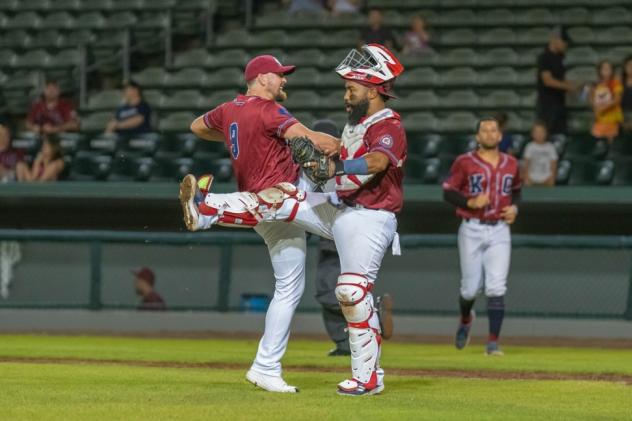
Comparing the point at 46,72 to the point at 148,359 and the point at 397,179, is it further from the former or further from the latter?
the point at 397,179

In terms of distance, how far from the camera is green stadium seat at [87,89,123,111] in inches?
772

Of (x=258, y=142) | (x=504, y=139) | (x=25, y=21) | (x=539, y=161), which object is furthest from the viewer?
(x=25, y=21)

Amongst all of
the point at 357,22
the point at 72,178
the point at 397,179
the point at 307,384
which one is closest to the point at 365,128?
the point at 397,179

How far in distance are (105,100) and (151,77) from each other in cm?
80

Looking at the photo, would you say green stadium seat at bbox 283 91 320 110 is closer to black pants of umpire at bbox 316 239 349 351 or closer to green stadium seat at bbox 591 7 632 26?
green stadium seat at bbox 591 7 632 26

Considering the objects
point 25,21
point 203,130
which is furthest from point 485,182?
point 25,21

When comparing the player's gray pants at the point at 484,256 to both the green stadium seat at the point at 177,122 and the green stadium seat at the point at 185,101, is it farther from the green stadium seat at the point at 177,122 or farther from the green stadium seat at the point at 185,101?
the green stadium seat at the point at 185,101

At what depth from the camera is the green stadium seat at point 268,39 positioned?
1977cm

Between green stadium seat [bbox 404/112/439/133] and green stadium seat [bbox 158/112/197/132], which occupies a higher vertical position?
green stadium seat [bbox 404/112/439/133]

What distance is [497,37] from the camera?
19.1m

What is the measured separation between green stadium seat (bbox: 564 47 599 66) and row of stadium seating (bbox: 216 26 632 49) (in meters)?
0.22

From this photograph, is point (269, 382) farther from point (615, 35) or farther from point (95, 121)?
point (615, 35)

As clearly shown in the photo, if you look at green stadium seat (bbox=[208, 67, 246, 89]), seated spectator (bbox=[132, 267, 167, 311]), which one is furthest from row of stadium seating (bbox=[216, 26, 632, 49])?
seated spectator (bbox=[132, 267, 167, 311])

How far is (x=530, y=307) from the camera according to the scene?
15.0 meters
